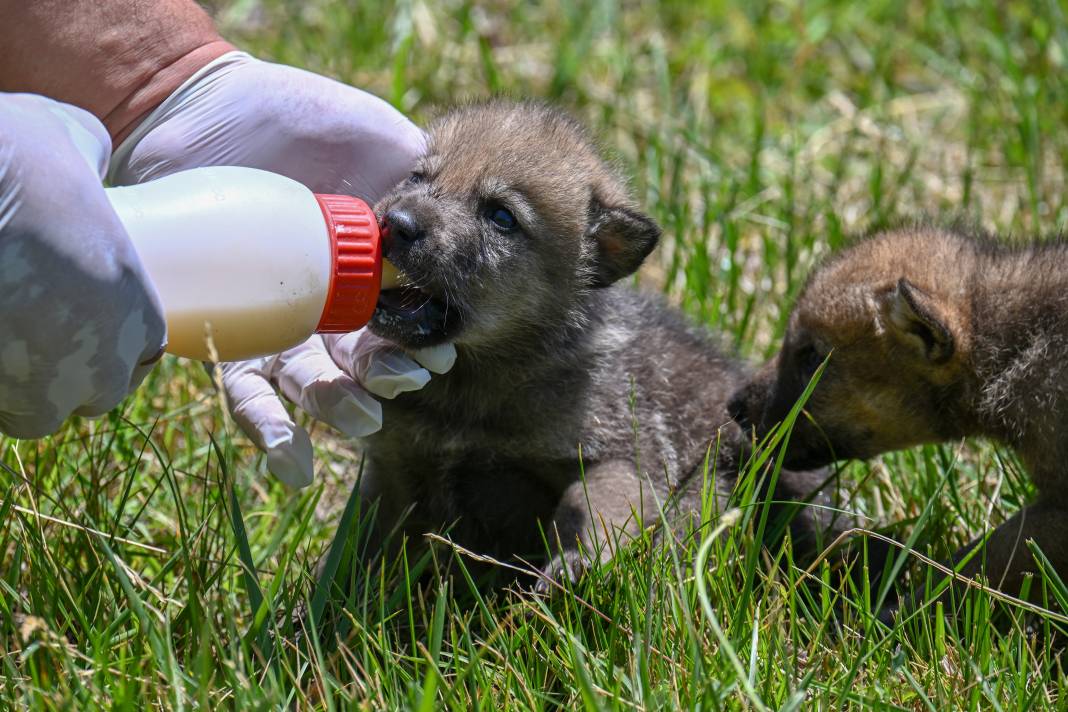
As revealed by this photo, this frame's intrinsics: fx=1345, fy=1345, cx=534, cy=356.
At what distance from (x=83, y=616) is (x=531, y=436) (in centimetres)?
114

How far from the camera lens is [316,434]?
4297 mm

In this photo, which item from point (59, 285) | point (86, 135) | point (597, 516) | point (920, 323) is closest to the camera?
point (59, 285)

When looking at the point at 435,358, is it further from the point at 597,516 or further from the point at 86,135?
the point at 86,135

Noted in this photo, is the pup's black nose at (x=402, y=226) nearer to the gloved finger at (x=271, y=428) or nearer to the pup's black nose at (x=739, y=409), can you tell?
the gloved finger at (x=271, y=428)

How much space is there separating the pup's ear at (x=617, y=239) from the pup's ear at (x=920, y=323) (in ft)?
2.05

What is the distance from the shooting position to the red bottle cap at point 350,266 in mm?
2729

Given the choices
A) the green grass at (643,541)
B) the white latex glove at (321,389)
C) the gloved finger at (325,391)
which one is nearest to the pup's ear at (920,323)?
the green grass at (643,541)

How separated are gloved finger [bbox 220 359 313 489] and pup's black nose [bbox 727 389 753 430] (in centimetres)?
123

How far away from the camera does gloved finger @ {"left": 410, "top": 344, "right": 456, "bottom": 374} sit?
10.1ft

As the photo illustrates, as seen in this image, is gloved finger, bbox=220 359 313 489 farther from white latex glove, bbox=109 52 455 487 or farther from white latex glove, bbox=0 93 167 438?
white latex glove, bbox=0 93 167 438

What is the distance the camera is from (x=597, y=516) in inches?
125

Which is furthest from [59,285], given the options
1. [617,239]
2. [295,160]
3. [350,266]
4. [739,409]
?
[739,409]

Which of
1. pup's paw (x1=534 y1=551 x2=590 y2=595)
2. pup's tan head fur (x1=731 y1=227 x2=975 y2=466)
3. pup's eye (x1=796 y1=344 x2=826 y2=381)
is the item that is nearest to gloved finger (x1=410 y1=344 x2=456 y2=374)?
pup's paw (x1=534 y1=551 x2=590 y2=595)

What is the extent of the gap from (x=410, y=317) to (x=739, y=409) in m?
1.08
